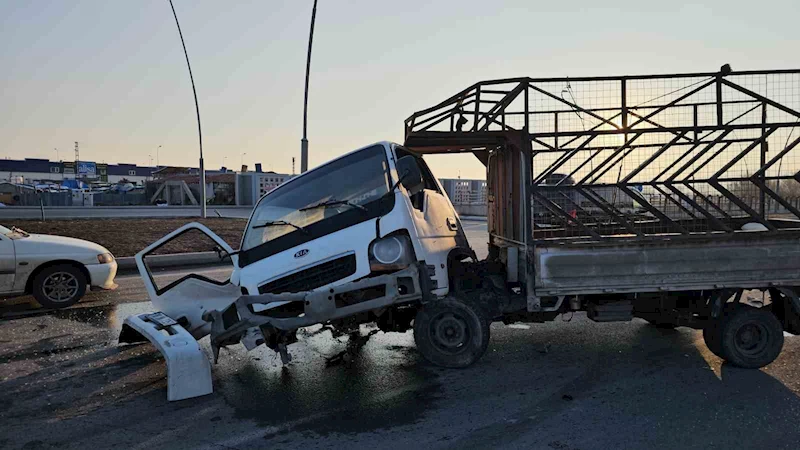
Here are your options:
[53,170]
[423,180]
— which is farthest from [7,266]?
[53,170]

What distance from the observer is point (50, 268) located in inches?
338

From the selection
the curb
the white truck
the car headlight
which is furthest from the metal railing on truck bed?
the curb

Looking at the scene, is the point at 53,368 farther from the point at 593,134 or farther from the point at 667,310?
the point at 667,310

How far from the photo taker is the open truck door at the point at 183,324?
4.81 m

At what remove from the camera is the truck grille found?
16.9 ft

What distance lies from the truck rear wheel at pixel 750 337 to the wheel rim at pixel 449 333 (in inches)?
99.1

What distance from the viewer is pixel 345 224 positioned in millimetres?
5219

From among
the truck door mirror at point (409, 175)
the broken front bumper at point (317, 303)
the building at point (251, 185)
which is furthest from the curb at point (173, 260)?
the building at point (251, 185)

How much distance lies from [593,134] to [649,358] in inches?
94.5

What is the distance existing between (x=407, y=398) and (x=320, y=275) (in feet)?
4.34

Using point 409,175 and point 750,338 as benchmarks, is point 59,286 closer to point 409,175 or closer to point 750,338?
point 409,175

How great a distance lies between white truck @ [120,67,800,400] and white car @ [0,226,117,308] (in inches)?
130

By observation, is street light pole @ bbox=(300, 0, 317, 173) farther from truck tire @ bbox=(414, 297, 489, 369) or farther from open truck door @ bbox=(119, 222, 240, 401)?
truck tire @ bbox=(414, 297, 489, 369)

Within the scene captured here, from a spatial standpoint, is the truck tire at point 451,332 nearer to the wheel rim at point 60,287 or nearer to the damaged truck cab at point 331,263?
the damaged truck cab at point 331,263
